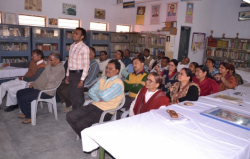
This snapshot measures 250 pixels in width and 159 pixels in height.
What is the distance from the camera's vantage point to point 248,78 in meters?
5.49

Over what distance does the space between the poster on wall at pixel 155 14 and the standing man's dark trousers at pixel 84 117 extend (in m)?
6.80

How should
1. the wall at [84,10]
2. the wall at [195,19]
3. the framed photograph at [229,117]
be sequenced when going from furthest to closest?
the wall at [195,19]
the wall at [84,10]
the framed photograph at [229,117]

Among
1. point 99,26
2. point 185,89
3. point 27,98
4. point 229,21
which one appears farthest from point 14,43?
point 229,21

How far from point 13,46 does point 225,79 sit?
6275 mm

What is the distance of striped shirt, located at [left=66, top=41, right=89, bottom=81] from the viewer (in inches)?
136

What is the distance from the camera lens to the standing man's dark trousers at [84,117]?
8.73 feet

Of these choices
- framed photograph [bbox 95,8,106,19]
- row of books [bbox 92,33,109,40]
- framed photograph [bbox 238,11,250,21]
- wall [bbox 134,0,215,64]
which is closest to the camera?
wall [bbox 134,0,215,64]

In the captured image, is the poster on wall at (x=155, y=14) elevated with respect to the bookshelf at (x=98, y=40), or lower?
elevated

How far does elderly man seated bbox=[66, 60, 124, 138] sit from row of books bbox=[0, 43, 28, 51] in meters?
5.03

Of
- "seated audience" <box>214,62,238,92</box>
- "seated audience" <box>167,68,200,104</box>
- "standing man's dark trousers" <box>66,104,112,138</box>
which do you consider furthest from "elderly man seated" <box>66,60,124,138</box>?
"seated audience" <box>214,62,238,92</box>

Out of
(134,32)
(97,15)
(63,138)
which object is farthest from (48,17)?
(63,138)

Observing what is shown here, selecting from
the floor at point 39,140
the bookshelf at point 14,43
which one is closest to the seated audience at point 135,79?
the floor at point 39,140

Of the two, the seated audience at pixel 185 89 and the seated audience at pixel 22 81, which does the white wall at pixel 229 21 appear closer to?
the seated audience at pixel 185 89

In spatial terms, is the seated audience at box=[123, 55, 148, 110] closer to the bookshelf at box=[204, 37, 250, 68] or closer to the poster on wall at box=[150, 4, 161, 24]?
the poster on wall at box=[150, 4, 161, 24]
